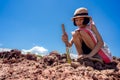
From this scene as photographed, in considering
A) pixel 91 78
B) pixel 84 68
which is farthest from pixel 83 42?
pixel 91 78

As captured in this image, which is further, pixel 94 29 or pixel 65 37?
pixel 65 37

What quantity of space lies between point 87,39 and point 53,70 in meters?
1.34

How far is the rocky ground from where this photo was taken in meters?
4.48

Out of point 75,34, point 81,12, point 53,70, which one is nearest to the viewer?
point 53,70

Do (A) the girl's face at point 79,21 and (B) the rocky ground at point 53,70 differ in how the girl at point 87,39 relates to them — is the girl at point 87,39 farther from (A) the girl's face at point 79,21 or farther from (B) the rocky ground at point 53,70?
(B) the rocky ground at point 53,70

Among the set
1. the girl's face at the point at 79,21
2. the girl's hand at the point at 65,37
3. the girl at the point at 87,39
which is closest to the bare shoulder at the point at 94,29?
the girl at the point at 87,39

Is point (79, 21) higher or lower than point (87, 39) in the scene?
higher

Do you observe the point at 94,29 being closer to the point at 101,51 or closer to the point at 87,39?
the point at 87,39

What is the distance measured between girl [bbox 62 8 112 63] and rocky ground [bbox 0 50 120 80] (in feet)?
0.79

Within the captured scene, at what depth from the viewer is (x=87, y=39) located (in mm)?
5750

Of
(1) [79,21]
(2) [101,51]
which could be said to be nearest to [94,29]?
(1) [79,21]

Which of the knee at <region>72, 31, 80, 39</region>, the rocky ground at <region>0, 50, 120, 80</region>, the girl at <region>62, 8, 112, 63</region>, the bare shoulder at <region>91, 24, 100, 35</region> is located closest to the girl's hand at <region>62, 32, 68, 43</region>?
the girl at <region>62, 8, 112, 63</region>

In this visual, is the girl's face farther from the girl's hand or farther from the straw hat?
the girl's hand

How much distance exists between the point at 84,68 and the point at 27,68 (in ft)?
3.31
